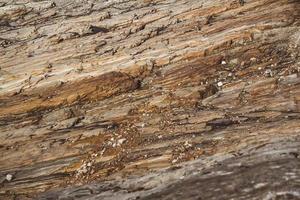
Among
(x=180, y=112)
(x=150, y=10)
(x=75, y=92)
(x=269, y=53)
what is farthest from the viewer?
(x=150, y=10)

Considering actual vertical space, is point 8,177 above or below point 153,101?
below

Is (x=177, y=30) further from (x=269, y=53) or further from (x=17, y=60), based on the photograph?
(x=17, y=60)

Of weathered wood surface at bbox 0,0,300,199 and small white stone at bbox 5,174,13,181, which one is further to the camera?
small white stone at bbox 5,174,13,181

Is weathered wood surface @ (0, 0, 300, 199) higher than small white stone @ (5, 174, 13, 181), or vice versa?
weathered wood surface @ (0, 0, 300, 199)

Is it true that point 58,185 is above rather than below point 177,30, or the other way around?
below

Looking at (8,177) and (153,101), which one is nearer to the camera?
(8,177)

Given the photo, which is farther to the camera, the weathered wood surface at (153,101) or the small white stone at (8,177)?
the small white stone at (8,177)

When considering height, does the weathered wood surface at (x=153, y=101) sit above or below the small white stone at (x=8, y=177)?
above

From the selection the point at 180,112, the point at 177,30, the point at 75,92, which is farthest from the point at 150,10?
the point at 180,112
